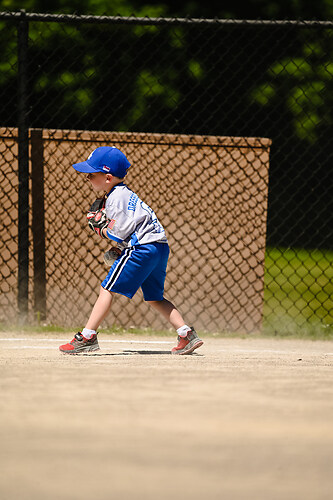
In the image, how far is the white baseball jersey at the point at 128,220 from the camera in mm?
4586

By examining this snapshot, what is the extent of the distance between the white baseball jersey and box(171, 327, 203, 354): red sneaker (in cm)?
55

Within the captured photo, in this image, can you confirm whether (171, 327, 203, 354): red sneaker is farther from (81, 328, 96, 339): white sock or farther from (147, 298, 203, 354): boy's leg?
(81, 328, 96, 339): white sock

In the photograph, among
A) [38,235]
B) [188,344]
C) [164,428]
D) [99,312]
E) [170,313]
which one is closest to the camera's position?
[164,428]

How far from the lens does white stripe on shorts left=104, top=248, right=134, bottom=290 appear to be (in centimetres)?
458

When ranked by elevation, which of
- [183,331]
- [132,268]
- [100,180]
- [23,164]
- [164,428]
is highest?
[23,164]

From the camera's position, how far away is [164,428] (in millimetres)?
2879

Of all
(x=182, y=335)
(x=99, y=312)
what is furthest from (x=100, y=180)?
(x=182, y=335)

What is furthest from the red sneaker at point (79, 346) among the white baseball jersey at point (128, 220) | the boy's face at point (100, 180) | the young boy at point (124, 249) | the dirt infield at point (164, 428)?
the boy's face at point (100, 180)

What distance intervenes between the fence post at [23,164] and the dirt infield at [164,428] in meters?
1.18

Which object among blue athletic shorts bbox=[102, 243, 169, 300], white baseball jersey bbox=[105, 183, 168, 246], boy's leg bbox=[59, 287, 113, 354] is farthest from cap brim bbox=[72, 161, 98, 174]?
boy's leg bbox=[59, 287, 113, 354]

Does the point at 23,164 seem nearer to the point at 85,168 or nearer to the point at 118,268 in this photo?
the point at 85,168

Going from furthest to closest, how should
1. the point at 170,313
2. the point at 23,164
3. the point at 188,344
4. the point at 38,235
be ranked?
the point at 38,235 < the point at 23,164 < the point at 170,313 < the point at 188,344

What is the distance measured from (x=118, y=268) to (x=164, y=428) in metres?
1.79

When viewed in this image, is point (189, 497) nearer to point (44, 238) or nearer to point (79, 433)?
point (79, 433)
